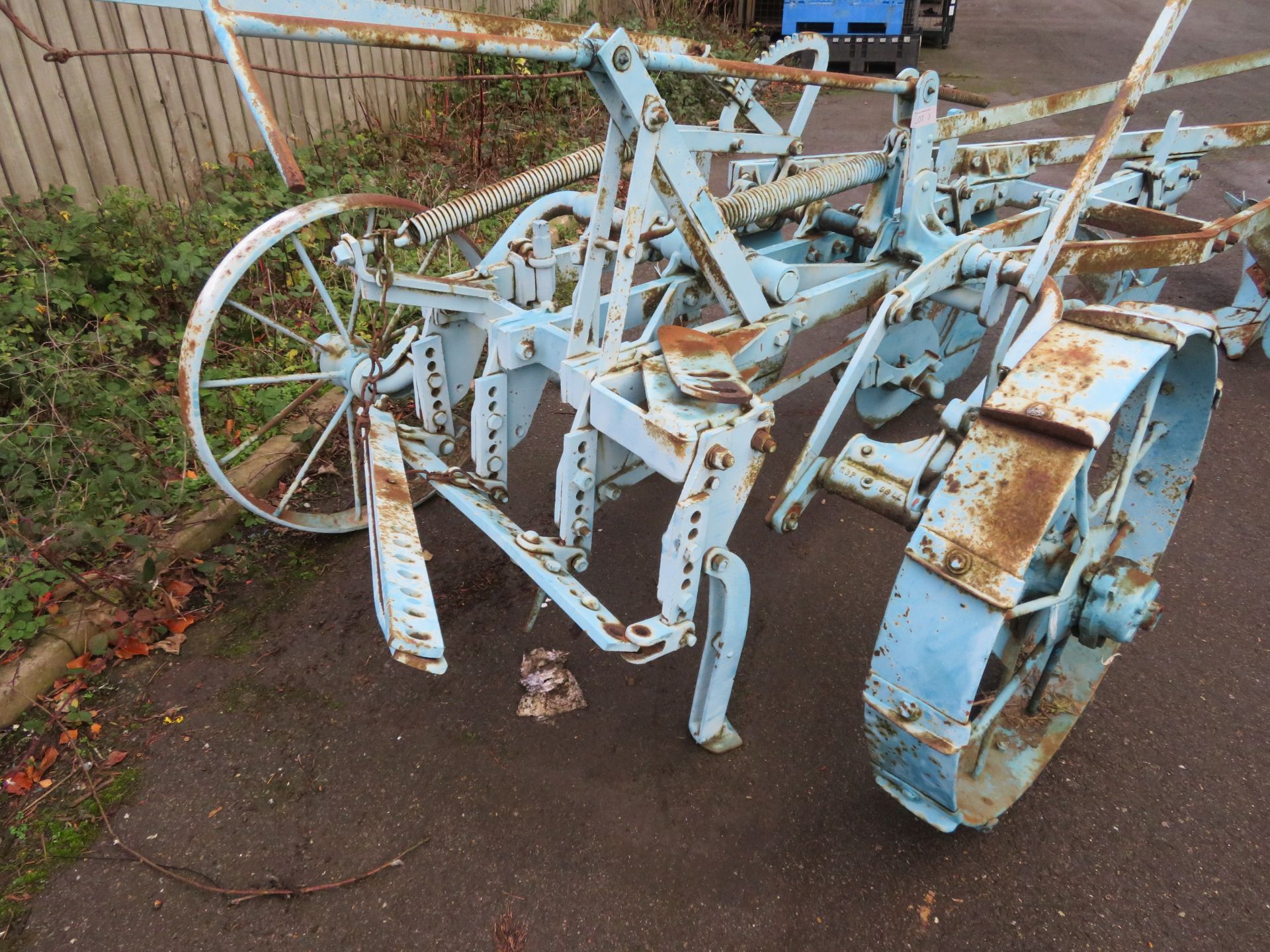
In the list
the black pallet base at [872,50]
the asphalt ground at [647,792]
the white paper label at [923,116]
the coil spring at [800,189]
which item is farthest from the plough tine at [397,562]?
the black pallet base at [872,50]

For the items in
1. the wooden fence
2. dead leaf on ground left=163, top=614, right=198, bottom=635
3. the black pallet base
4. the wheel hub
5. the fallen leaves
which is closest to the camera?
the wheel hub

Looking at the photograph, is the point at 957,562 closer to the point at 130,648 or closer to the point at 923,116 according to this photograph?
the point at 923,116

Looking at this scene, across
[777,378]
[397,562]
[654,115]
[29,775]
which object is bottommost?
[29,775]

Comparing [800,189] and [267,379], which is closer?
[267,379]

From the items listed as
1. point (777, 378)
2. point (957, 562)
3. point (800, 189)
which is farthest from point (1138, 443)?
point (800, 189)

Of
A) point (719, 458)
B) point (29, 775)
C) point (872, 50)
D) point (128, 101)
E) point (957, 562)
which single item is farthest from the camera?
point (872, 50)

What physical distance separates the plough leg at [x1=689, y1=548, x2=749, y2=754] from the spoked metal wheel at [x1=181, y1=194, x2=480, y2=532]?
1362 millimetres

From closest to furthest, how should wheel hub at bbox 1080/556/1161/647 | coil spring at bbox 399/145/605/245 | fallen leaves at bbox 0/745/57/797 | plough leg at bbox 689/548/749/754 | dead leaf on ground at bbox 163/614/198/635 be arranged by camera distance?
wheel hub at bbox 1080/556/1161/647 < plough leg at bbox 689/548/749/754 < fallen leaves at bbox 0/745/57/797 < coil spring at bbox 399/145/605/245 < dead leaf on ground at bbox 163/614/198/635

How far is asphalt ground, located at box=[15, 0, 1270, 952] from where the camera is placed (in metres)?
2.02

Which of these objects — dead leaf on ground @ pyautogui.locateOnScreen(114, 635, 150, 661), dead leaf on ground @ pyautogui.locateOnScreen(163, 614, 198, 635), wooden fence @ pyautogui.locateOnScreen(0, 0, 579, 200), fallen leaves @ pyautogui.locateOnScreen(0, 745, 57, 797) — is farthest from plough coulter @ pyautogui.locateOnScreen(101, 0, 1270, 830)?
wooden fence @ pyautogui.locateOnScreen(0, 0, 579, 200)

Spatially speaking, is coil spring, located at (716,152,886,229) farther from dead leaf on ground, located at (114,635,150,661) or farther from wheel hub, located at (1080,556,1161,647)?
dead leaf on ground, located at (114,635,150,661)

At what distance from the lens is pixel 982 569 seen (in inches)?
64.1

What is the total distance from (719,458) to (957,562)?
568 mm

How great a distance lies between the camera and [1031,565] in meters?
2.11
